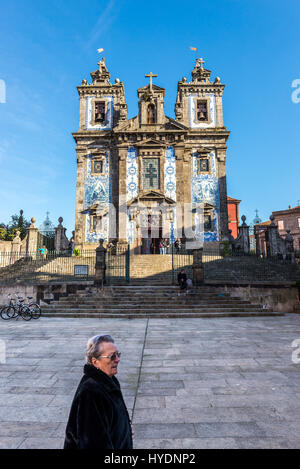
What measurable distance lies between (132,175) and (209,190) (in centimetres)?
729

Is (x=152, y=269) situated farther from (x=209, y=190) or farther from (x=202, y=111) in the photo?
(x=202, y=111)

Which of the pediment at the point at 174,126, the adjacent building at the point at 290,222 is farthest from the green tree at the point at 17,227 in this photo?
the adjacent building at the point at 290,222

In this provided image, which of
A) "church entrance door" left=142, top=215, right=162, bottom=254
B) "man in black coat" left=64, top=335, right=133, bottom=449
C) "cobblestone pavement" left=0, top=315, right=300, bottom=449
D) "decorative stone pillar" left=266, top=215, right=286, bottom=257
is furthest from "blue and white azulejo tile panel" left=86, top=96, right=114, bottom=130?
"man in black coat" left=64, top=335, right=133, bottom=449

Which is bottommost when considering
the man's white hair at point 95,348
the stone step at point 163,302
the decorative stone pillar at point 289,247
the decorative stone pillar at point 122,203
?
the stone step at point 163,302

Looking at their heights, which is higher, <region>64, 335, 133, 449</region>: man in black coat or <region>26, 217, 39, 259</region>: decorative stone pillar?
<region>26, 217, 39, 259</region>: decorative stone pillar

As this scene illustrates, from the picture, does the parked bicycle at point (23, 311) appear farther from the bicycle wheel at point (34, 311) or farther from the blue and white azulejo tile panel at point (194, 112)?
the blue and white azulejo tile panel at point (194, 112)

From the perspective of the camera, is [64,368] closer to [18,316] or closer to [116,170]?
[18,316]

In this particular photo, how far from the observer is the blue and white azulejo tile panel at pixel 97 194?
1018 inches

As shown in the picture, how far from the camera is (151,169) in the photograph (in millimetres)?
26344

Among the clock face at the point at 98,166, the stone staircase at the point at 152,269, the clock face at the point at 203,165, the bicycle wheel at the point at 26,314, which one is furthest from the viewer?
the clock face at the point at 98,166

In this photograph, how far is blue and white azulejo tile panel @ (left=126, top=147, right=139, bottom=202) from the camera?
26.0 m

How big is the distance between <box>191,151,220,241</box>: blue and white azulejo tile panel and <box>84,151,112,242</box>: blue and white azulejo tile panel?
8.00 meters

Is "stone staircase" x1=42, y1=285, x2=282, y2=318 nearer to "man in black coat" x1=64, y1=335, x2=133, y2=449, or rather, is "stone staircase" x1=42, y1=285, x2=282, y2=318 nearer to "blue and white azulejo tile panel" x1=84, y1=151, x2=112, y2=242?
"man in black coat" x1=64, y1=335, x2=133, y2=449

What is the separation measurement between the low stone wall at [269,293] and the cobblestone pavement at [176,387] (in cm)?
613
